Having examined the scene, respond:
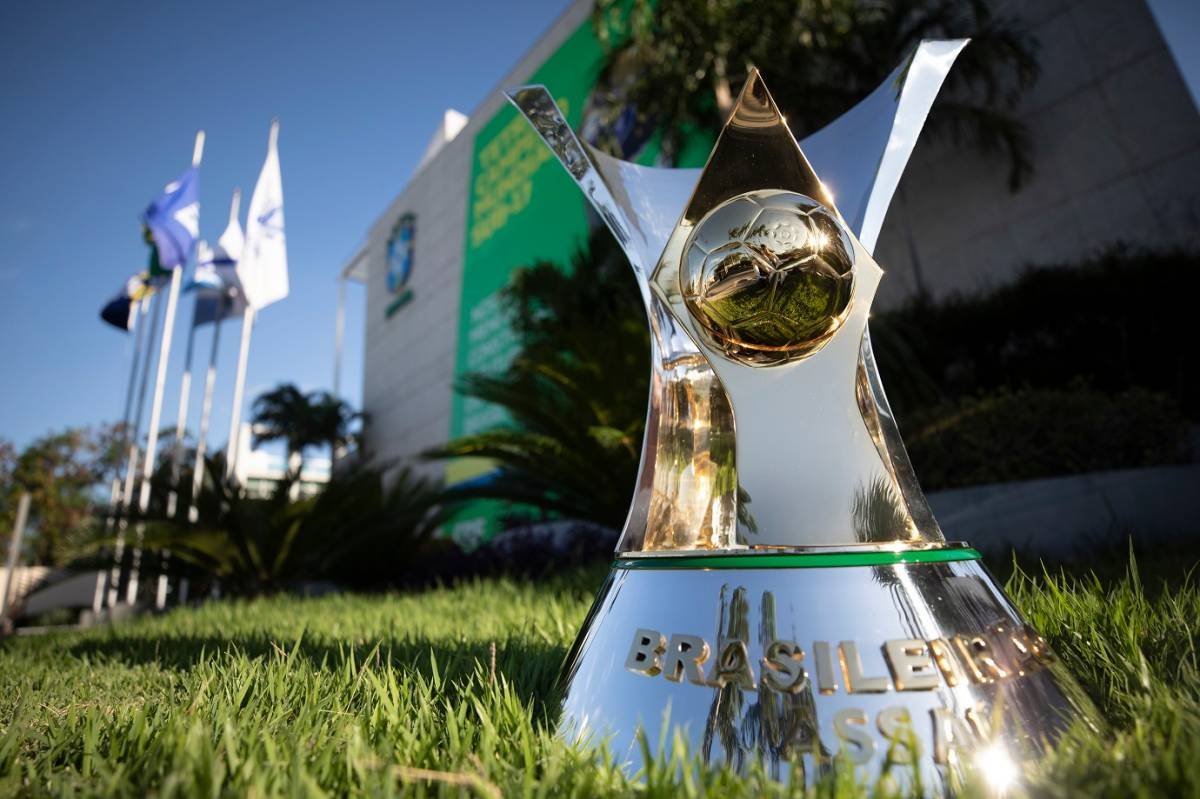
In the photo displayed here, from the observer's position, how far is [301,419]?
30203 millimetres

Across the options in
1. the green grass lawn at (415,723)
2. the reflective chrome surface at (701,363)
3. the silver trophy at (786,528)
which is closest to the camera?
the green grass lawn at (415,723)

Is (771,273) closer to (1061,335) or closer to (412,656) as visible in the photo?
(412,656)

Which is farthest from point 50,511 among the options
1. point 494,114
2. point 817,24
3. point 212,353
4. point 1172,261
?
point 1172,261

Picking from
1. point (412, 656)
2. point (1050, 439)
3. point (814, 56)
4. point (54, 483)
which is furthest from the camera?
point (54, 483)

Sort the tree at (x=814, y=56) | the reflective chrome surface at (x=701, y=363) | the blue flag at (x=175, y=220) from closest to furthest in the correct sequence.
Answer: the reflective chrome surface at (x=701, y=363) < the tree at (x=814, y=56) < the blue flag at (x=175, y=220)

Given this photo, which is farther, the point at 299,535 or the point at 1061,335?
the point at 1061,335

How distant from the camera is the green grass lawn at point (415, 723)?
776 mm

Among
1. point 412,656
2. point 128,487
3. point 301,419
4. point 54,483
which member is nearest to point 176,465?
point 128,487

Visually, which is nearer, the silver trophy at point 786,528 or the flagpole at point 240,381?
the silver trophy at point 786,528

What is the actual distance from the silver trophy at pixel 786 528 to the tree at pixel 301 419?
29.4 metres

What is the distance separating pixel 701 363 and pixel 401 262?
89.8 feet

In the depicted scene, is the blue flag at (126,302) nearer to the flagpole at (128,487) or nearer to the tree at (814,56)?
the flagpole at (128,487)

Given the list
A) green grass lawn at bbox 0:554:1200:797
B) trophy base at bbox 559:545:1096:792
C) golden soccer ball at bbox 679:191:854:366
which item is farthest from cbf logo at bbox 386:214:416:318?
trophy base at bbox 559:545:1096:792

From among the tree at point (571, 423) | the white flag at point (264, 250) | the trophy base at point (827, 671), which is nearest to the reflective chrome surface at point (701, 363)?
the trophy base at point (827, 671)
